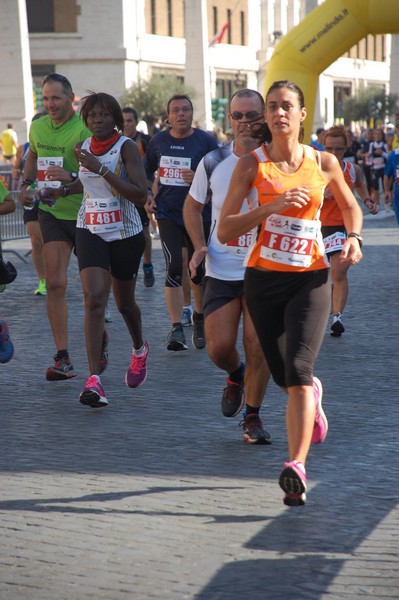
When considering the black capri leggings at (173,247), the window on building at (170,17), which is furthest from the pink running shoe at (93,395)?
the window on building at (170,17)

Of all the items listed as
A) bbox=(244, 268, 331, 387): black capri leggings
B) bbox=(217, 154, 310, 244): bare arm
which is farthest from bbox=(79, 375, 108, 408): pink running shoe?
bbox=(217, 154, 310, 244): bare arm

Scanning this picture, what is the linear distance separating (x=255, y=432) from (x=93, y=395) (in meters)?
1.24

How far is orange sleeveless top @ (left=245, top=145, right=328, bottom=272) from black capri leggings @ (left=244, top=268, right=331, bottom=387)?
0.19 ft

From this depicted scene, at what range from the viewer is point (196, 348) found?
10094 mm

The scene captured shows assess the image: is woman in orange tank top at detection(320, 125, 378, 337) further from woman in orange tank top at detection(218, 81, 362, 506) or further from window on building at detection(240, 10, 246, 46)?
window on building at detection(240, 10, 246, 46)

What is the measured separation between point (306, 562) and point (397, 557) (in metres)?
0.34

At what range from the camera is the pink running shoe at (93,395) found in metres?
7.48

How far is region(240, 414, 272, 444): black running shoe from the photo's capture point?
6617 mm

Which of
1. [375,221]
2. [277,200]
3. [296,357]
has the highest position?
[277,200]

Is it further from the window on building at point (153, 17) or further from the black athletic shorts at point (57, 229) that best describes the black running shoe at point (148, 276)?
the window on building at point (153, 17)

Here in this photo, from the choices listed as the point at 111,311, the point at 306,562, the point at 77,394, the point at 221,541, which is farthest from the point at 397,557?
the point at 111,311

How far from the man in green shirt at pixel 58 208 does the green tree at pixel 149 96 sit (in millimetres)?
44254

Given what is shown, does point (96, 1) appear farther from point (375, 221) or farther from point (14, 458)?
point (14, 458)

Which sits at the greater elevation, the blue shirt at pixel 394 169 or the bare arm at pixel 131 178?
the bare arm at pixel 131 178
